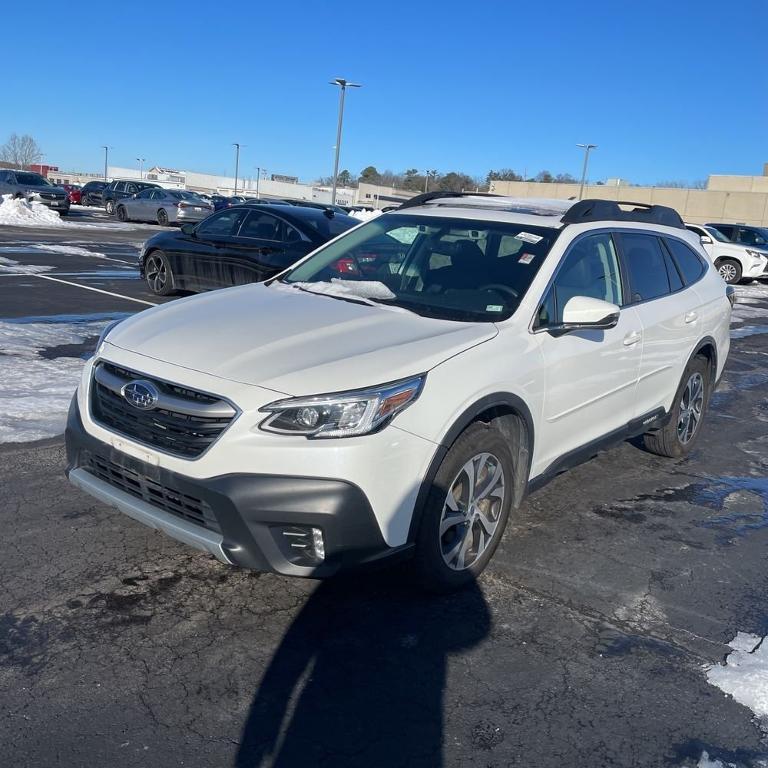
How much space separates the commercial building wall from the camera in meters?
60.4

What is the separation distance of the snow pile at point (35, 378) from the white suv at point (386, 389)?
1907 millimetres

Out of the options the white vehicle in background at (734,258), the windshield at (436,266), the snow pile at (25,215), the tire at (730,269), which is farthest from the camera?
the snow pile at (25,215)

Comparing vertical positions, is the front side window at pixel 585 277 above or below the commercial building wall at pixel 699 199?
below

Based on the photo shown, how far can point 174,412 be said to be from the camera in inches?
132

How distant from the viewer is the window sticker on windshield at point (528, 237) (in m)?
4.55

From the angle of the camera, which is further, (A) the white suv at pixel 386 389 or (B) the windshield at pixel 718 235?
(B) the windshield at pixel 718 235

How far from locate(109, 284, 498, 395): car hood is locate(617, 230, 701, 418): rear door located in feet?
5.40

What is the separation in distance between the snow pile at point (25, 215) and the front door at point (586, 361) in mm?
24659

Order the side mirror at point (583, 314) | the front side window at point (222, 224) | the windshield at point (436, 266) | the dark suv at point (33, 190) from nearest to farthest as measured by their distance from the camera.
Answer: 1. the side mirror at point (583, 314)
2. the windshield at point (436, 266)
3. the front side window at point (222, 224)
4. the dark suv at point (33, 190)

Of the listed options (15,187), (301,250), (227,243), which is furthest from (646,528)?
(15,187)

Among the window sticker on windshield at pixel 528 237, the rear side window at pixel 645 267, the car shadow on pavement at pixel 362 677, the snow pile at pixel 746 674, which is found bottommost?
the car shadow on pavement at pixel 362 677

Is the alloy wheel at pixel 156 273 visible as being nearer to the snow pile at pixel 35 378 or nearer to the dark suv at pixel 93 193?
the snow pile at pixel 35 378

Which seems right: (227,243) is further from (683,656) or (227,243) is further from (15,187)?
(15,187)

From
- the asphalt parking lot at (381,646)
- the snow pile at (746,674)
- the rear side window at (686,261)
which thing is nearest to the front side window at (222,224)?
the asphalt parking lot at (381,646)
